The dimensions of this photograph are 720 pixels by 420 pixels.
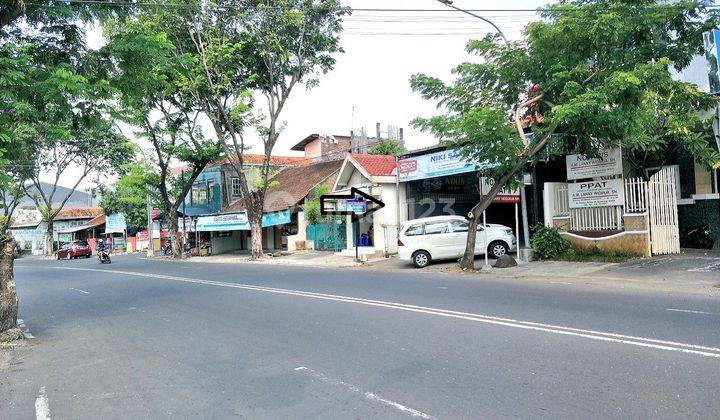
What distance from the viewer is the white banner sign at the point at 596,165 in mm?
17094

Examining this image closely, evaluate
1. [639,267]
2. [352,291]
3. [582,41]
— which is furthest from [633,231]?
[352,291]

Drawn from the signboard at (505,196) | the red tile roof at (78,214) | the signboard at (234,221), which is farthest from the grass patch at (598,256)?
the red tile roof at (78,214)

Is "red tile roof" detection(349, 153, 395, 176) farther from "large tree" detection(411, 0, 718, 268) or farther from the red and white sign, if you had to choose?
"large tree" detection(411, 0, 718, 268)

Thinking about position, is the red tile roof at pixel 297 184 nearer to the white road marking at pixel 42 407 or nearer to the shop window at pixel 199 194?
the shop window at pixel 199 194

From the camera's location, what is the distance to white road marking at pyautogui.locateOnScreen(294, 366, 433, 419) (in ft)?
15.0

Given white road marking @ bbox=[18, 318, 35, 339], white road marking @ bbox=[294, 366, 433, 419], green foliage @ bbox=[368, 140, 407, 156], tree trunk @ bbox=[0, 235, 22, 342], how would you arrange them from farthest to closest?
1. green foliage @ bbox=[368, 140, 407, 156]
2. white road marking @ bbox=[18, 318, 35, 339]
3. tree trunk @ bbox=[0, 235, 22, 342]
4. white road marking @ bbox=[294, 366, 433, 419]

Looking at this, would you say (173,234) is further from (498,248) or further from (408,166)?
(498,248)

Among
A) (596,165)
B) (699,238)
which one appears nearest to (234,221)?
(596,165)

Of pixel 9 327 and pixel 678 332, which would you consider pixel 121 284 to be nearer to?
pixel 9 327

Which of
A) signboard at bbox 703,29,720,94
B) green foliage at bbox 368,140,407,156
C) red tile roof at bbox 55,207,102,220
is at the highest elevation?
green foliage at bbox 368,140,407,156

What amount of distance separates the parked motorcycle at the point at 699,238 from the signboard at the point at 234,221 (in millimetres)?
20112

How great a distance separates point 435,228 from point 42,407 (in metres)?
15.6

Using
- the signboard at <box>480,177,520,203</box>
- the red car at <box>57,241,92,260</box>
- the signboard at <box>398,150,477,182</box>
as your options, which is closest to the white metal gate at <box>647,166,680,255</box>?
the signboard at <box>480,177,520,203</box>

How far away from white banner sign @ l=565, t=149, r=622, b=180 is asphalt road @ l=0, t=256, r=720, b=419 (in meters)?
7.22
